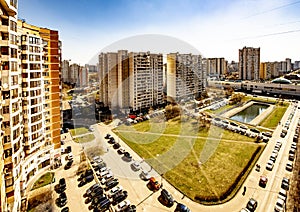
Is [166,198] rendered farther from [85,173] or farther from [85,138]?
[85,138]

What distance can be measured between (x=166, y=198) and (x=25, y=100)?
548cm

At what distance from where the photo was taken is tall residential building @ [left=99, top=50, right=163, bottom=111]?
14.4m

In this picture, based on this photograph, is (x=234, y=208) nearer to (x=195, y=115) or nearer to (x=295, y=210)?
(x=295, y=210)

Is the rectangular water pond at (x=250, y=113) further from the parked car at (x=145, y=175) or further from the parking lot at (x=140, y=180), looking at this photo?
the parked car at (x=145, y=175)

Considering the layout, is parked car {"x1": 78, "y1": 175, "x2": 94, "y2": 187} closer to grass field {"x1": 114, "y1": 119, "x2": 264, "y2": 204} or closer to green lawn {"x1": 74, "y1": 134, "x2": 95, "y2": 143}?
grass field {"x1": 114, "y1": 119, "x2": 264, "y2": 204}

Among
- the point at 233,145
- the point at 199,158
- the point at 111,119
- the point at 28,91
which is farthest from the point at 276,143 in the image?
the point at 28,91

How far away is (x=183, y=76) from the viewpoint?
17.8 metres

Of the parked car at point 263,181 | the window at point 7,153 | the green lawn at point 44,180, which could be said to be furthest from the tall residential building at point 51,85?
the parked car at point 263,181

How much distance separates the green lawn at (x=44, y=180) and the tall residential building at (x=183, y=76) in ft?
40.3

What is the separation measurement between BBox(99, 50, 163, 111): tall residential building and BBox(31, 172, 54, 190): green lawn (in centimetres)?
817

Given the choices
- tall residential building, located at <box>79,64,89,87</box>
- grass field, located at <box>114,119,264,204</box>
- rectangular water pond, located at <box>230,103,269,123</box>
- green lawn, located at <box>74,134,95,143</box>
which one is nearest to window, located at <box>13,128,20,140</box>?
grass field, located at <box>114,119,264,204</box>

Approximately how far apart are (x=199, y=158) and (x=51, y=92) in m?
6.75

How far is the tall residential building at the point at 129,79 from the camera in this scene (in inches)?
567

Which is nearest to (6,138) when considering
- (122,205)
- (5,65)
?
(5,65)
